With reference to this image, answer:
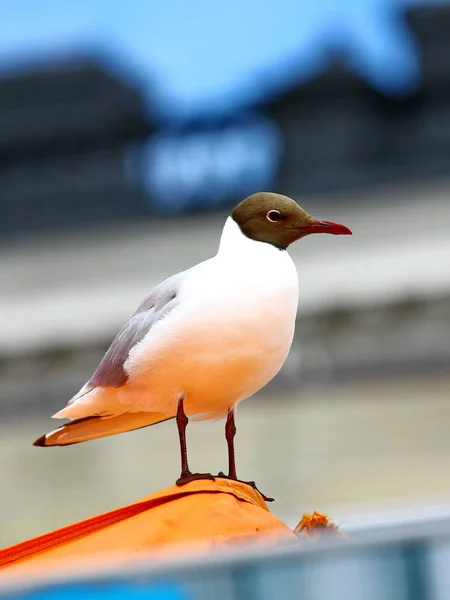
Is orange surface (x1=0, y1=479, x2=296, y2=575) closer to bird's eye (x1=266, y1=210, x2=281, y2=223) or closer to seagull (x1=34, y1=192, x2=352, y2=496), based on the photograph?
seagull (x1=34, y1=192, x2=352, y2=496)

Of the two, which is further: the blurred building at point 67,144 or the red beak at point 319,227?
the blurred building at point 67,144

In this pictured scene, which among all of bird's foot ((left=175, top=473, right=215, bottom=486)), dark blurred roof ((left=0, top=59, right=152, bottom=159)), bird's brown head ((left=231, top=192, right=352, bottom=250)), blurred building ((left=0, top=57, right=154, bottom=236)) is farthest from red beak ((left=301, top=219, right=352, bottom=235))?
dark blurred roof ((left=0, top=59, right=152, bottom=159))

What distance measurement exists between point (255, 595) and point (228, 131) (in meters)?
2.99

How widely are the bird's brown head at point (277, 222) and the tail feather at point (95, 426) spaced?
0.51ft

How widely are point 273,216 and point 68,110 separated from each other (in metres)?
3.04

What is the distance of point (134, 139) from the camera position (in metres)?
3.52

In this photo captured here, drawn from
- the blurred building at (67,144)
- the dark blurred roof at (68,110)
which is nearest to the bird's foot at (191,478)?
the blurred building at (67,144)

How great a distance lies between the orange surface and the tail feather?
0.36ft

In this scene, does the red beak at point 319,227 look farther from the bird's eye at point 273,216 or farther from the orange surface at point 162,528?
the orange surface at point 162,528

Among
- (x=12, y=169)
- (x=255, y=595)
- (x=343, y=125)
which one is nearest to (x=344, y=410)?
(x=343, y=125)

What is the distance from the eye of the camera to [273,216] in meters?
0.70

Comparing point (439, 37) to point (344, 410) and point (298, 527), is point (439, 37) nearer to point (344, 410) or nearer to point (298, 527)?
point (344, 410)

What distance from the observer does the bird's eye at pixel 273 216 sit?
27.6 inches

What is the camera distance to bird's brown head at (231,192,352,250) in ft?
2.29
